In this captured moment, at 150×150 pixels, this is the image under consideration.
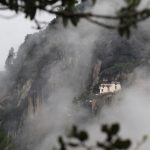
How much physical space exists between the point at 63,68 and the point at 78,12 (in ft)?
412

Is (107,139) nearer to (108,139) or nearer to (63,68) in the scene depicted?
(108,139)

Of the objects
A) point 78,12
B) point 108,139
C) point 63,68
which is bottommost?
point 108,139

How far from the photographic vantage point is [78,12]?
5988mm

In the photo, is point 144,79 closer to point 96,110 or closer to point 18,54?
point 96,110

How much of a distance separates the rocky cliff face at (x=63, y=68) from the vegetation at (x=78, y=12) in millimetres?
114013

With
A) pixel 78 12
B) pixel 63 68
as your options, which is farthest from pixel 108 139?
pixel 63 68

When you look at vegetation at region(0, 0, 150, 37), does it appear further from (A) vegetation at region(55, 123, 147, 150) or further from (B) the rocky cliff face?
(B) the rocky cliff face

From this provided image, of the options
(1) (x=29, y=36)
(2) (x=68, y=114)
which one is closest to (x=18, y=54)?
(1) (x=29, y=36)

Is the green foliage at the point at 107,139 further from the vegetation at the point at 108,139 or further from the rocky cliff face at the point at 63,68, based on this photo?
the rocky cliff face at the point at 63,68

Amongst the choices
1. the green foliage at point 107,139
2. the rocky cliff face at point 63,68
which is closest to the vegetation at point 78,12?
the green foliage at point 107,139

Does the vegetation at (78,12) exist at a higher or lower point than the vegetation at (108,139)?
higher

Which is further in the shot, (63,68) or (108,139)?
(63,68)

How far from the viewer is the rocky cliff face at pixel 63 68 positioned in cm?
12500

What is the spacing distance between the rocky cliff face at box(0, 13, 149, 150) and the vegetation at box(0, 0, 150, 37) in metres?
114
